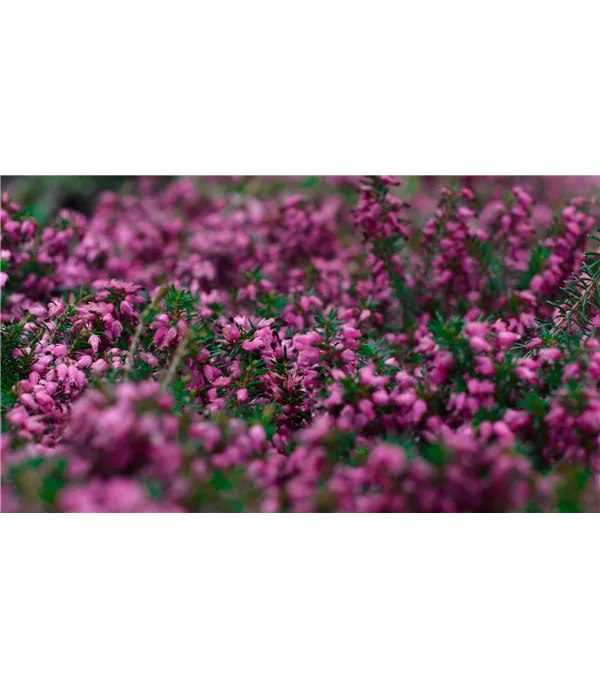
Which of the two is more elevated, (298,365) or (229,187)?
(229,187)

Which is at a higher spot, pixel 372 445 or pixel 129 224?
pixel 129 224

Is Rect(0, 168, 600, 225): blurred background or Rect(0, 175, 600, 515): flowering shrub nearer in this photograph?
Rect(0, 175, 600, 515): flowering shrub

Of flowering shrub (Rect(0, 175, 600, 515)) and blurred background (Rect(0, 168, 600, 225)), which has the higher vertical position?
blurred background (Rect(0, 168, 600, 225))

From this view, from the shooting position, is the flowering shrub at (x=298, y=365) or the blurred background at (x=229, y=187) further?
the blurred background at (x=229, y=187)

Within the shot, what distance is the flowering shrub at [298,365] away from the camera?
5.44 feet

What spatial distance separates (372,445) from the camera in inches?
81.1

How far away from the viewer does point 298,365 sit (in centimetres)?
236

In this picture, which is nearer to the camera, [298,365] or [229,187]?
[298,365]

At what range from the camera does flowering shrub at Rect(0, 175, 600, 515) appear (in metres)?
1.66

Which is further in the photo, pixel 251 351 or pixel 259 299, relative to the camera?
pixel 259 299
